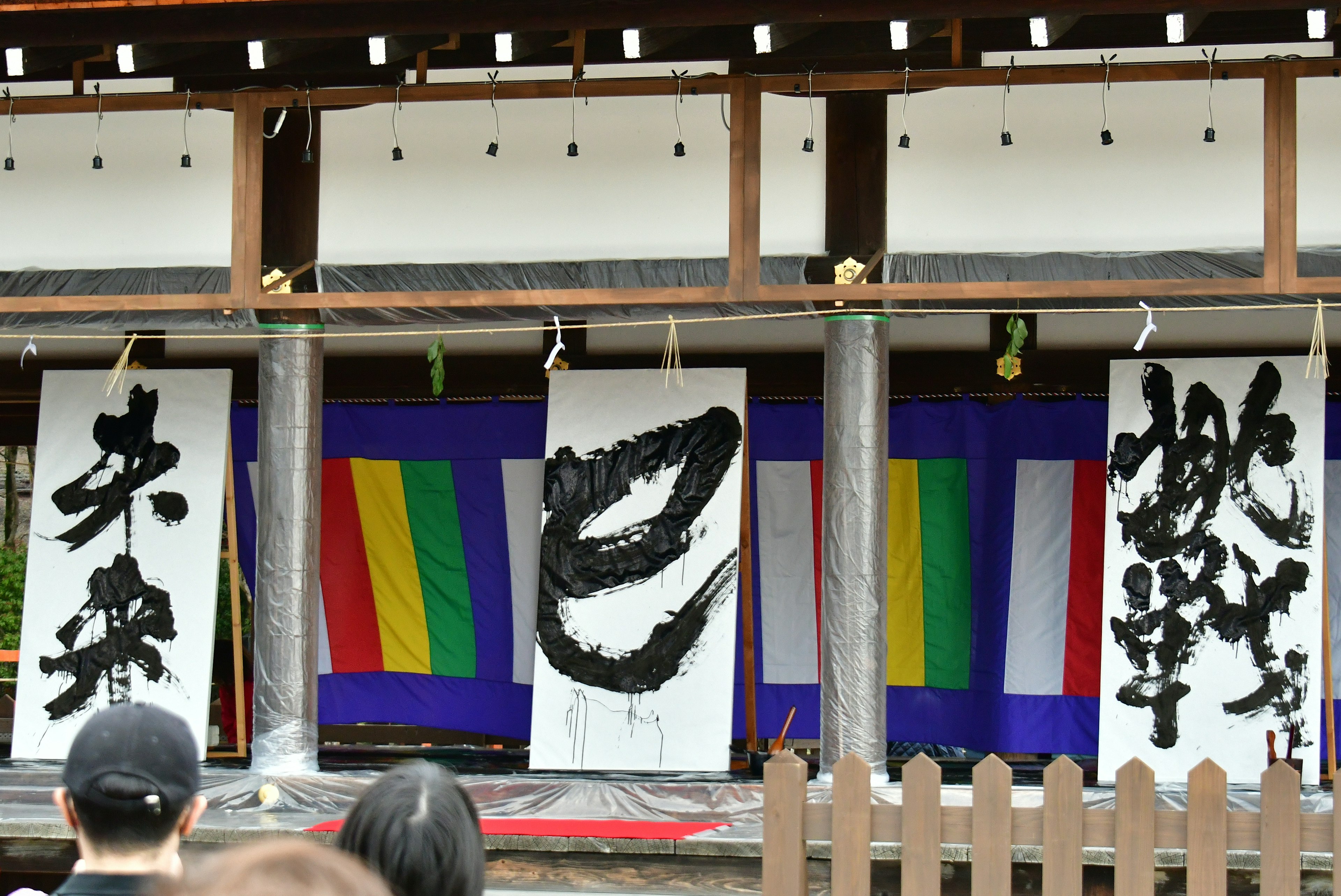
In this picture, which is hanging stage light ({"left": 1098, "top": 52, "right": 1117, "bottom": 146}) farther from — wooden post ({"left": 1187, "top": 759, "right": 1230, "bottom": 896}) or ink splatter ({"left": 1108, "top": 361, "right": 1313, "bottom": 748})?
wooden post ({"left": 1187, "top": 759, "right": 1230, "bottom": 896})

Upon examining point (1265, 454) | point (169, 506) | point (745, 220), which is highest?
point (745, 220)

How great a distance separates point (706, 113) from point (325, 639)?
381cm

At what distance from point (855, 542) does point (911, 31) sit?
2154 mm

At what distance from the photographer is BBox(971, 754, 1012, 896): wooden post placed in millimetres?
3504

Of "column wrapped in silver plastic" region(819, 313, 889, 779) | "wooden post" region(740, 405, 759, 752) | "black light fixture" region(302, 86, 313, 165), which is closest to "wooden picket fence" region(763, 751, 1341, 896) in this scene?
"column wrapped in silver plastic" region(819, 313, 889, 779)

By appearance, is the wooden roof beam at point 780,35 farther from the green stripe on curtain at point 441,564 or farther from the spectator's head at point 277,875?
the spectator's head at point 277,875

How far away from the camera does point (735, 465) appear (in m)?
6.66

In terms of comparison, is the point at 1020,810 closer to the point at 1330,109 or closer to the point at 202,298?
the point at 1330,109

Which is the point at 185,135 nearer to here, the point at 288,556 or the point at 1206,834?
the point at 288,556

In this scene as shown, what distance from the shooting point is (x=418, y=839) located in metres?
1.68

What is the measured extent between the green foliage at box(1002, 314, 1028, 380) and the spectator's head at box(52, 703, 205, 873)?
16.4 feet

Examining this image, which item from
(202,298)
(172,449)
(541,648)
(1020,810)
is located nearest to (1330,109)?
(1020,810)

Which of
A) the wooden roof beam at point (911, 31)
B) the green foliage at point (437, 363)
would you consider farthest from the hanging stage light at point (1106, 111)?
the green foliage at point (437, 363)

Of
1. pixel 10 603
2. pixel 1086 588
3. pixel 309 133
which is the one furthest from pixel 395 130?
pixel 10 603
